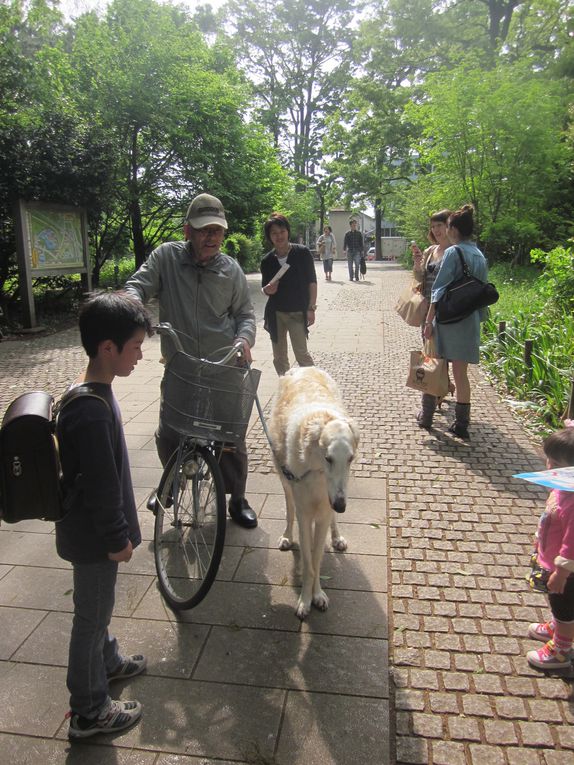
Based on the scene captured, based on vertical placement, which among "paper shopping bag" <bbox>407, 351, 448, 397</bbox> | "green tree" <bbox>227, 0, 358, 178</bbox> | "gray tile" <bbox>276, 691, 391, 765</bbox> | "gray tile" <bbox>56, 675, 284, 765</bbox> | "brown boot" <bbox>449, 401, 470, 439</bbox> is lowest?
"gray tile" <bbox>56, 675, 284, 765</bbox>

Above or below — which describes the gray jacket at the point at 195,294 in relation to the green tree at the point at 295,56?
below

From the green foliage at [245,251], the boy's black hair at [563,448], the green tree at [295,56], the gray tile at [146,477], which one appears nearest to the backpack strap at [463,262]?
the boy's black hair at [563,448]

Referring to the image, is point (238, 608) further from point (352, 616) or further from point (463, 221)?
point (463, 221)

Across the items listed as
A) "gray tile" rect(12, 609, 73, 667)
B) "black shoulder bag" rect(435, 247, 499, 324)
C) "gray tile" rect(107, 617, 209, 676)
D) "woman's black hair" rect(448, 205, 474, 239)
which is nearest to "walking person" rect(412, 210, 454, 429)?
"woman's black hair" rect(448, 205, 474, 239)

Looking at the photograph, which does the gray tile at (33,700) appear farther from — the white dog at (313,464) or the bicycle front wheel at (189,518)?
the white dog at (313,464)

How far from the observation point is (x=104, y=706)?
2.33 metres

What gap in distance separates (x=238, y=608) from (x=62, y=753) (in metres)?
1.13

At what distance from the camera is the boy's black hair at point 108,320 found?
2121mm

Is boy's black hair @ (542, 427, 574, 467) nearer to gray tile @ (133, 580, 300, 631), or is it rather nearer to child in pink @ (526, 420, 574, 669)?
child in pink @ (526, 420, 574, 669)

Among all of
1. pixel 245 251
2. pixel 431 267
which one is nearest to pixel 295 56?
pixel 245 251

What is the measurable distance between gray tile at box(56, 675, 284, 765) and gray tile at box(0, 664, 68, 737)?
302 mm

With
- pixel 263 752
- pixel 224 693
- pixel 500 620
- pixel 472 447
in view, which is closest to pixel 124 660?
pixel 224 693

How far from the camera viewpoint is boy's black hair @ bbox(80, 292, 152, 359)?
2121mm

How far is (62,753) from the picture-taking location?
2264 millimetres
